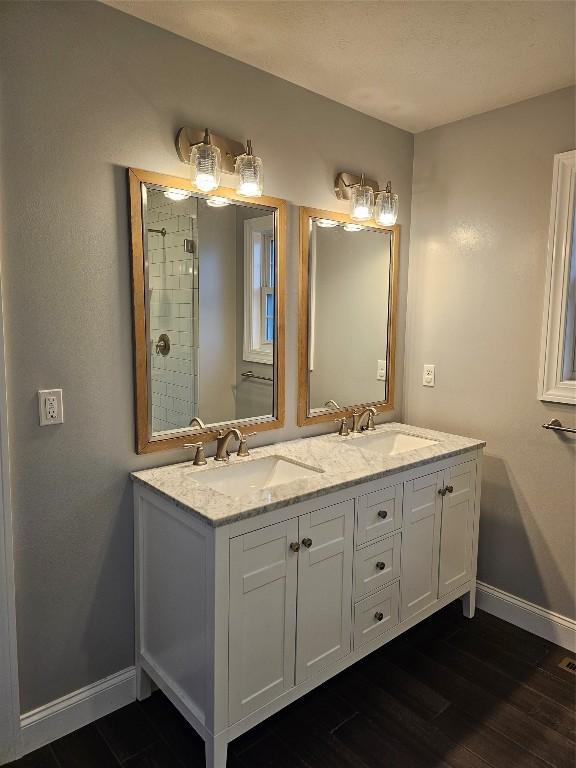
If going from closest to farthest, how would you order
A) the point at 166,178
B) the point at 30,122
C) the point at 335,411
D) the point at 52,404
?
the point at 30,122 < the point at 52,404 < the point at 166,178 < the point at 335,411

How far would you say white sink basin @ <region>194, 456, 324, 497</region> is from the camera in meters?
2.03

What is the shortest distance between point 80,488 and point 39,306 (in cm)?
62

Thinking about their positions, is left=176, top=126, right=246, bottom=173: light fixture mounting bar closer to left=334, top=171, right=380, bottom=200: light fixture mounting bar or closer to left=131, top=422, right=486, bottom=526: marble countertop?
left=334, top=171, right=380, bottom=200: light fixture mounting bar

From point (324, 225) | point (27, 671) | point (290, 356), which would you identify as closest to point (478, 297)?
point (324, 225)

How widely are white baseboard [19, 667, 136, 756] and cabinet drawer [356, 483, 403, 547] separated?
1.01 m

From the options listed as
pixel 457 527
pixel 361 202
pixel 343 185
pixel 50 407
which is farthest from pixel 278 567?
pixel 343 185

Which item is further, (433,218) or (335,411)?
(433,218)

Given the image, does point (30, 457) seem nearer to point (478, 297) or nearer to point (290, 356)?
point (290, 356)

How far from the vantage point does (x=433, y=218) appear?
2838 millimetres

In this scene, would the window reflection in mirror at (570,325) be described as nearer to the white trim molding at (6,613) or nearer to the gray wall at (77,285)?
the gray wall at (77,285)

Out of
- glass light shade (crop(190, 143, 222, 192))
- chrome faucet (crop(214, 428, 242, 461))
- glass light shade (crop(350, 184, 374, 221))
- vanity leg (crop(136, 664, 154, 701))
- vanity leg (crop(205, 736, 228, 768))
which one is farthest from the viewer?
glass light shade (crop(350, 184, 374, 221))

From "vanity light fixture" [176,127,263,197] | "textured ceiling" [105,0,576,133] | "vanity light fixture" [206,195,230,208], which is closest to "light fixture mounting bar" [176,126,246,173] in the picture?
"vanity light fixture" [176,127,263,197]

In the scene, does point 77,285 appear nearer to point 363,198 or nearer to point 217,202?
point 217,202

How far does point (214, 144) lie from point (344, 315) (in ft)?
3.42
